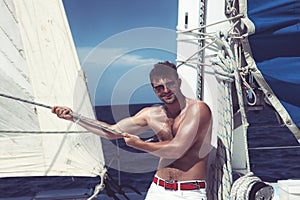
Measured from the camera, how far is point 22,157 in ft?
10.5

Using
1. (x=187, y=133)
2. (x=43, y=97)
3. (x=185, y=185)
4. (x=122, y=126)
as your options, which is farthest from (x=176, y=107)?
(x=43, y=97)

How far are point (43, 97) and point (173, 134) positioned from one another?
89 cm

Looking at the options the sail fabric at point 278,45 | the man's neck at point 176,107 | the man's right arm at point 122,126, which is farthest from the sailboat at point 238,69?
the man's right arm at point 122,126

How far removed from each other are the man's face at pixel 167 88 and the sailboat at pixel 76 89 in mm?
306

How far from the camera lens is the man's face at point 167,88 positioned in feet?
9.55

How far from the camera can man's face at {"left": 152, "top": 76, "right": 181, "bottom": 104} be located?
291 centimetres

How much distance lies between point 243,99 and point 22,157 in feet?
4.95

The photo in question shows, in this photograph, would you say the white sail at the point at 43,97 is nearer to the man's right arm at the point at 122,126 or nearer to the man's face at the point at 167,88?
the man's right arm at the point at 122,126

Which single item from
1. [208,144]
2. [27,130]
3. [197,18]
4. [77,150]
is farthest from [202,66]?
[27,130]

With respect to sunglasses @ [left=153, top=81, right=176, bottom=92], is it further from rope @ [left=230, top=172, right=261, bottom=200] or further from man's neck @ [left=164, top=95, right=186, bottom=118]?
rope @ [left=230, top=172, right=261, bottom=200]

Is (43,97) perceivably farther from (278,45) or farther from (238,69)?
(278,45)

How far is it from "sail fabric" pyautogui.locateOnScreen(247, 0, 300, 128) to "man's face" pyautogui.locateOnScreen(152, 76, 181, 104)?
509 mm

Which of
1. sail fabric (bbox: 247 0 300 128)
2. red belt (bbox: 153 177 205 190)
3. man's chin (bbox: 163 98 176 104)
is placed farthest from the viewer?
red belt (bbox: 153 177 205 190)

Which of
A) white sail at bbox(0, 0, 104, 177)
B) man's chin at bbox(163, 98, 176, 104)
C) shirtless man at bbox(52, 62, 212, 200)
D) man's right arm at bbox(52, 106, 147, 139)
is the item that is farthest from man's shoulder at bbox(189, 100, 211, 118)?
white sail at bbox(0, 0, 104, 177)
